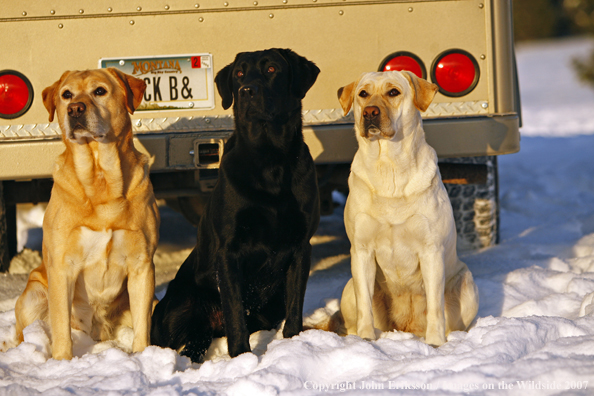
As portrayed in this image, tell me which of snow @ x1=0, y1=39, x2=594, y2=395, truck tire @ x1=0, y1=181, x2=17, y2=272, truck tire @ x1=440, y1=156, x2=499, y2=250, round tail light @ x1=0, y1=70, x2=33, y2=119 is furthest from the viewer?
truck tire @ x1=440, y1=156, x2=499, y2=250

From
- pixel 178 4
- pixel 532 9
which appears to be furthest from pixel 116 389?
pixel 532 9

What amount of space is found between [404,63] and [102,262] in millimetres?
1887

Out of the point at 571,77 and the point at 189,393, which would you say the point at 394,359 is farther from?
the point at 571,77

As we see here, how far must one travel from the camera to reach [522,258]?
3992 millimetres

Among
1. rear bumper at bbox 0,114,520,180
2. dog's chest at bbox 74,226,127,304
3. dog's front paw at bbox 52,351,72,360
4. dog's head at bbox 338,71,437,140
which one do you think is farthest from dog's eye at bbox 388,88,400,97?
dog's front paw at bbox 52,351,72,360

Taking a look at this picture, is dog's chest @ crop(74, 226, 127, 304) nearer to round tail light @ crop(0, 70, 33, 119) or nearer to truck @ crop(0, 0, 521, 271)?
truck @ crop(0, 0, 521, 271)

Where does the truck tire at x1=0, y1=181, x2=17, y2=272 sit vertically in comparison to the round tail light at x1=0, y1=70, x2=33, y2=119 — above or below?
below

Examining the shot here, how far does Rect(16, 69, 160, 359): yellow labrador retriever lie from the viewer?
263 cm

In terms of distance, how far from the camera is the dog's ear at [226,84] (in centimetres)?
297

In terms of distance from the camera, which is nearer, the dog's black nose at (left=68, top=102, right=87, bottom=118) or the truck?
the dog's black nose at (left=68, top=102, right=87, bottom=118)

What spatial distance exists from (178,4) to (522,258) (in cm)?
267

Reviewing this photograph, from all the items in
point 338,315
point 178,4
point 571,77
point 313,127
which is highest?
point 571,77

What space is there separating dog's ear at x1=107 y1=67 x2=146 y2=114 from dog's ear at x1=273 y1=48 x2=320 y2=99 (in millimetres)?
672

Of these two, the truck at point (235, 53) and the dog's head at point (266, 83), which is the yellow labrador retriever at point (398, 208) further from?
the truck at point (235, 53)
